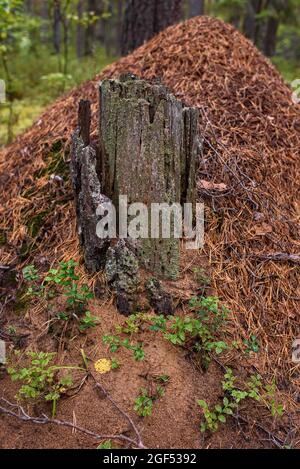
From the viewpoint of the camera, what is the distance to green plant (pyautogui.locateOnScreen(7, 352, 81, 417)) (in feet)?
6.81

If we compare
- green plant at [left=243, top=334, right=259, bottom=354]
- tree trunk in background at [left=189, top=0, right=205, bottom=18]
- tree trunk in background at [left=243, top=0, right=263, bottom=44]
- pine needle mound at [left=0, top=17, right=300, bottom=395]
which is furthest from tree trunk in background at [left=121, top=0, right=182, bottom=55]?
tree trunk in background at [left=243, top=0, right=263, bottom=44]

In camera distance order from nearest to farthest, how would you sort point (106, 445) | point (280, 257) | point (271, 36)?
1. point (106, 445)
2. point (280, 257)
3. point (271, 36)

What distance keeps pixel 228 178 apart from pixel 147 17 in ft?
10.6

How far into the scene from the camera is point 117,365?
2.19m

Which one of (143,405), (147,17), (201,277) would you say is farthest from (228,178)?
(147,17)

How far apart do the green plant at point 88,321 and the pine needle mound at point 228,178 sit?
0.46 m

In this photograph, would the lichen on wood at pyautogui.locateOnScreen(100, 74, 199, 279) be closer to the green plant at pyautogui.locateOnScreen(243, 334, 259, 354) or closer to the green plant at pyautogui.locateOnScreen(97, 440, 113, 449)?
the green plant at pyautogui.locateOnScreen(243, 334, 259, 354)

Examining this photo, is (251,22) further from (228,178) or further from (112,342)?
(112,342)

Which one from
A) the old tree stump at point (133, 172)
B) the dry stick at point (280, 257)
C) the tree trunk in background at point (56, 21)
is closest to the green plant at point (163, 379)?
the old tree stump at point (133, 172)

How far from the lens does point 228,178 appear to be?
293 centimetres

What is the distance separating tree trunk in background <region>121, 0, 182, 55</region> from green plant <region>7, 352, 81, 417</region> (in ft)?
14.1
